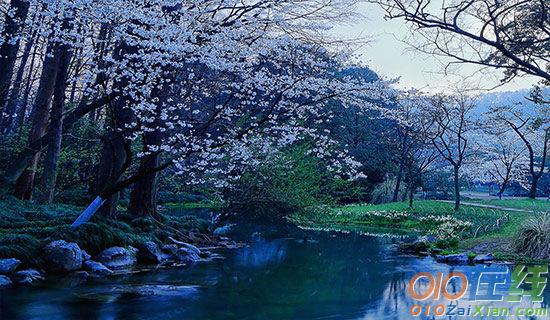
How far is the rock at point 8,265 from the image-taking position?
7.35m

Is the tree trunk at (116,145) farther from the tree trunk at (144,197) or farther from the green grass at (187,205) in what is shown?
the green grass at (187,205)

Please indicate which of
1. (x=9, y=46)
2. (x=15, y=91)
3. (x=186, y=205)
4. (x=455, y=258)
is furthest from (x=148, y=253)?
(x=186, y=205)

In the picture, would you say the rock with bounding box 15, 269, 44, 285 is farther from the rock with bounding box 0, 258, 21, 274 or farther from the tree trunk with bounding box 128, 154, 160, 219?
the tree trunk with bounding box 128, 154, 160, 219

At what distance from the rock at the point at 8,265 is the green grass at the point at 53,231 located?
181 mm

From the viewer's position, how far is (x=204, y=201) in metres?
28.0

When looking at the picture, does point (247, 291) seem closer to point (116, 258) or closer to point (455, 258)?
point (116, 258)

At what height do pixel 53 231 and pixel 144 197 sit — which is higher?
pixel 144 197

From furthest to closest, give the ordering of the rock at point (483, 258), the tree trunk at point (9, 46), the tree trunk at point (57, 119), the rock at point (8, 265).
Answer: the tree trunk at point (57, 119) → the rock at point (483, 258) → the tree trunk at point (9, 46) → the rock at point (8, 265)

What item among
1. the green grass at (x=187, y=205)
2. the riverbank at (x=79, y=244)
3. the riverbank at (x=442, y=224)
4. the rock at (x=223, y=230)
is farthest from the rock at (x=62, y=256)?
the green grass at (x=187, y=205)

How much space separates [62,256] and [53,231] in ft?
2.67

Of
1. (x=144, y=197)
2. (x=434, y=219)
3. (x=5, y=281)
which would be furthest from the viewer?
(x=434, y=219)

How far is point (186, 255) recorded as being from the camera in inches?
413

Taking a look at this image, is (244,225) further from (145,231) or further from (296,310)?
(296,310)

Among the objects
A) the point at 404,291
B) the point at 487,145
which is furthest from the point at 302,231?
the point at 487,145
